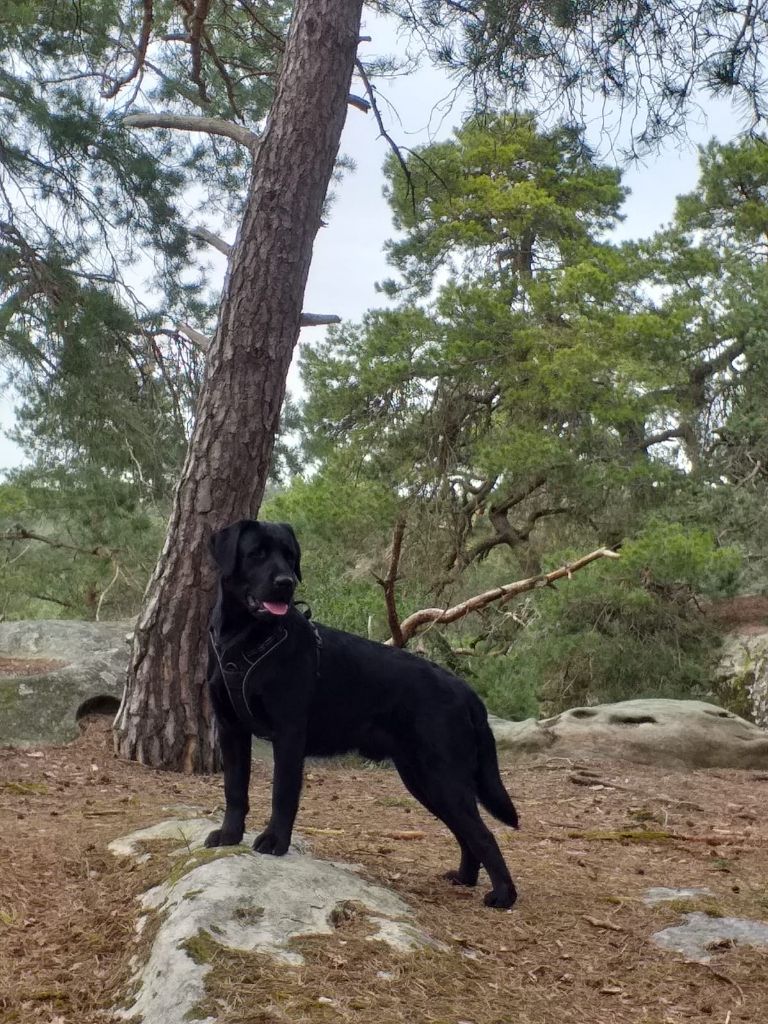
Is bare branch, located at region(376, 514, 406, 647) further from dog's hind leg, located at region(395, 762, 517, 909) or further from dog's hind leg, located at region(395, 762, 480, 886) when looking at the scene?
dog's hind leg, located at region(395, 762, 517, 909)

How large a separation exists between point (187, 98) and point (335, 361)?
232 inches

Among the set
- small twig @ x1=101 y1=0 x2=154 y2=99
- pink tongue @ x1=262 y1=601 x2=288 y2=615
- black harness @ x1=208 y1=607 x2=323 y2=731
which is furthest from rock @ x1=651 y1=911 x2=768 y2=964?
small twig @ x1=101 y1=0 x2=154 y2=99

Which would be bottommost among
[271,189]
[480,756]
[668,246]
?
[480,756]

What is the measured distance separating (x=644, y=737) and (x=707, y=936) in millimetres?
5567

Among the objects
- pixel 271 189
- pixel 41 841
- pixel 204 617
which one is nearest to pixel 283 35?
pixel 271 189

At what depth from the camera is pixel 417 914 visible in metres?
3.60

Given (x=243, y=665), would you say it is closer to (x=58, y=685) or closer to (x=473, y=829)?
(x=473, y=829)

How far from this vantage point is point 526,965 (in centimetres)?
339

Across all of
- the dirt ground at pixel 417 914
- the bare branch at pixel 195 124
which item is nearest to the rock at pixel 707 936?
the dirt ground at pixel 417 914

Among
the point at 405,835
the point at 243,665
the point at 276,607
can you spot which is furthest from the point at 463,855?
the point at 276,607

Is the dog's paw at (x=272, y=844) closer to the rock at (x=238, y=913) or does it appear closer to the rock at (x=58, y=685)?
the rock at (x=238, y=913)

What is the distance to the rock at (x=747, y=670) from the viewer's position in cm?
1291

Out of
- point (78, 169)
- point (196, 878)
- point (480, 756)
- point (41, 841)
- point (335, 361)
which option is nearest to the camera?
point (196, 878)

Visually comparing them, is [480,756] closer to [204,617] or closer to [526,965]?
[526,965]
